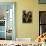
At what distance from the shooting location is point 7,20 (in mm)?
4727

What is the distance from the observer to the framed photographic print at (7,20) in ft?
15.3

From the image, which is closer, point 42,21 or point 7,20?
point 42,21

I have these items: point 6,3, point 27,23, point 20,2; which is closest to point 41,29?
point 27,23

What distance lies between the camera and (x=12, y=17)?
466 cm

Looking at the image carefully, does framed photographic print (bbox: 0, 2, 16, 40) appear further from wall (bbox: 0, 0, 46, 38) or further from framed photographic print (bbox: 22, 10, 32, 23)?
framed photographic print (bbox: 22, 10, 32, 23)

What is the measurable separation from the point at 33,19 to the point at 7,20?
90 centimetres

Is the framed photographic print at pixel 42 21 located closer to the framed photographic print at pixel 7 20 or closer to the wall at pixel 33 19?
the wall at pixel 33 19

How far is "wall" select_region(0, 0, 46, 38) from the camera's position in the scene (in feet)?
15.1

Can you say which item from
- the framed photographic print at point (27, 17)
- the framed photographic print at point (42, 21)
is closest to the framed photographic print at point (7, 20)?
the framed photographic print at point (27, 17)

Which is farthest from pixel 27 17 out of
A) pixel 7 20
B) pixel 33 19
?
pixel 7 20

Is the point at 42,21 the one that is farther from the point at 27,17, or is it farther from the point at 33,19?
the point at 27,17

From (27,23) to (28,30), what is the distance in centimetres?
24

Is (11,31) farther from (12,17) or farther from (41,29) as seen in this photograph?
(41,29)

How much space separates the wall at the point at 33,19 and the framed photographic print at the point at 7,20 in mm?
171
